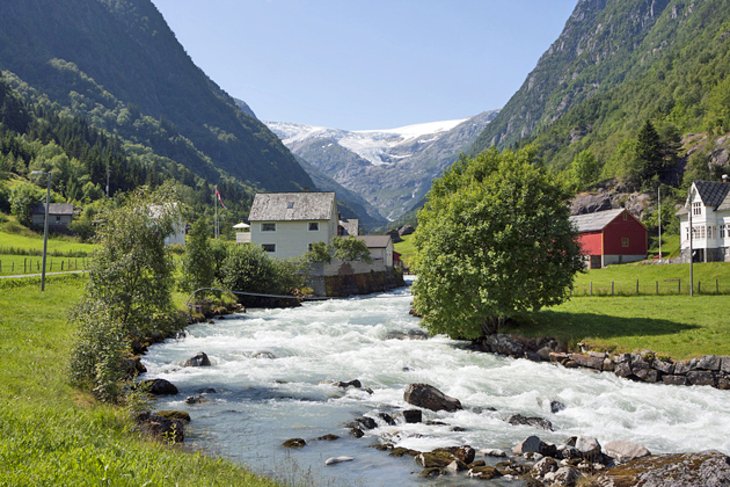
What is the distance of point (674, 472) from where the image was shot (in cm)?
1509

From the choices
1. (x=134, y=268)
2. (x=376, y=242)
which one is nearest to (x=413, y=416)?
(x=134, y=268)

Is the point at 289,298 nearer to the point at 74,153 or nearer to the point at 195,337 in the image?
the point at 195,337

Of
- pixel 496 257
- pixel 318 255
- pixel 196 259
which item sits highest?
pixel 318 255

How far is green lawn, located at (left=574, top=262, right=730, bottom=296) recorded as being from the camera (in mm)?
53531

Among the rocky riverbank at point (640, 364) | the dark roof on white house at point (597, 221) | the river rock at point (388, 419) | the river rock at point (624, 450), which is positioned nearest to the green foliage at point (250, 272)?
the rocky riverbank at point (640, 364)

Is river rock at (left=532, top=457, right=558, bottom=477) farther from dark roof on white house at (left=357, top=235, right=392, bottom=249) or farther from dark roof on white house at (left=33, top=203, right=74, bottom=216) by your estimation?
dark roof on white house at (left=33, top=203, right=74, bottom=216)

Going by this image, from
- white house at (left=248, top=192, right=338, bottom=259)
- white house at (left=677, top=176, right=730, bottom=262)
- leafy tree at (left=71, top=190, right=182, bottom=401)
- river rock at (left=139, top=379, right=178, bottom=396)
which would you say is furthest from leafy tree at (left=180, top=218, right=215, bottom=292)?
white house at (left=677, top=176, right=730, bottom=262)

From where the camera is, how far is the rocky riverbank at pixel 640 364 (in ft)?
88.0

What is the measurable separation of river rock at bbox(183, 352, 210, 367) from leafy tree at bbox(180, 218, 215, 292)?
2864cm

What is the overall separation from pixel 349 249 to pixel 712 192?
55.7m

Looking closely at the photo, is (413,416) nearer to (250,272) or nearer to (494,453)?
(494,453)

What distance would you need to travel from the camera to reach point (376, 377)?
100ft

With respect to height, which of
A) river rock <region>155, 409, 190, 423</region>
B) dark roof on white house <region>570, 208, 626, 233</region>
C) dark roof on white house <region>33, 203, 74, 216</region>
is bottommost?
river rock <region>155, 409, 190, 423</region>

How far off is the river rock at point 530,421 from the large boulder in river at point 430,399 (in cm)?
264
